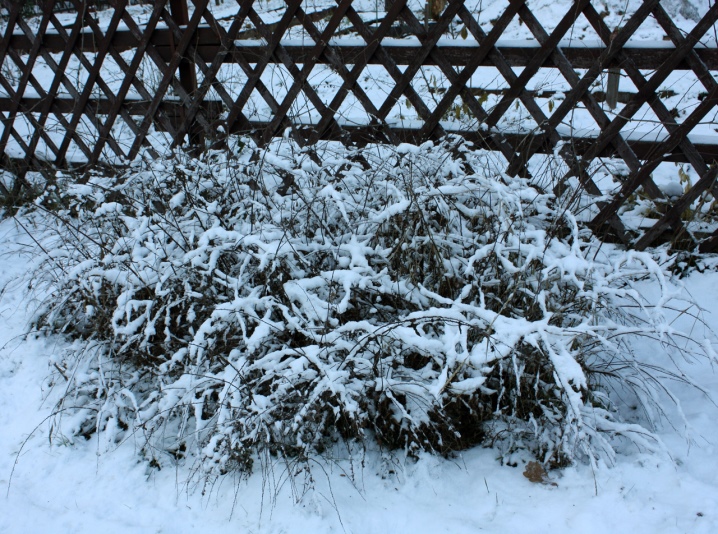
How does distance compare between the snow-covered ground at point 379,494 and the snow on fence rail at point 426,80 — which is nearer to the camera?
the snow-covered ground at point 379,494

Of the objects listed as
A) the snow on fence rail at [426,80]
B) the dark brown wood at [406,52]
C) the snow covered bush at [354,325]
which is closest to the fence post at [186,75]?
the snow on fence rail at [426,80]

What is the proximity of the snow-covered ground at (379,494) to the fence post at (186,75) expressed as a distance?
6.71 feet

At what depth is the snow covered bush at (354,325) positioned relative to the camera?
76.8 inches

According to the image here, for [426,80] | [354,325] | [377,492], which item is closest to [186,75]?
[426,80]

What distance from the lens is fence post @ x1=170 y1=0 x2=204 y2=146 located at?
3.59 metres

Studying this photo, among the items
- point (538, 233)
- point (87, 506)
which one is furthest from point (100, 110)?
point (538, 233)

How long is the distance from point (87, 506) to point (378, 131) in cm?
234

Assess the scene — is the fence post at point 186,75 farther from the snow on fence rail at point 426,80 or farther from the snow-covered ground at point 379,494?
the snow-covered ground at point 379,494

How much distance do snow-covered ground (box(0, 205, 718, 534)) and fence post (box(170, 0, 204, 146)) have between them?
6.71 ft

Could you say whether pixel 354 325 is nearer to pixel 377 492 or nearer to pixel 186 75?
pixel 377 492

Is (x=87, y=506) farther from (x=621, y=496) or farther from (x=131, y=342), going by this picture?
(x=621, y=496)

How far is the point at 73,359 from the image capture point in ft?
7.91

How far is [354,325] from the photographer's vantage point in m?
1.97

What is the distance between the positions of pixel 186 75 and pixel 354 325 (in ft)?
8.03
